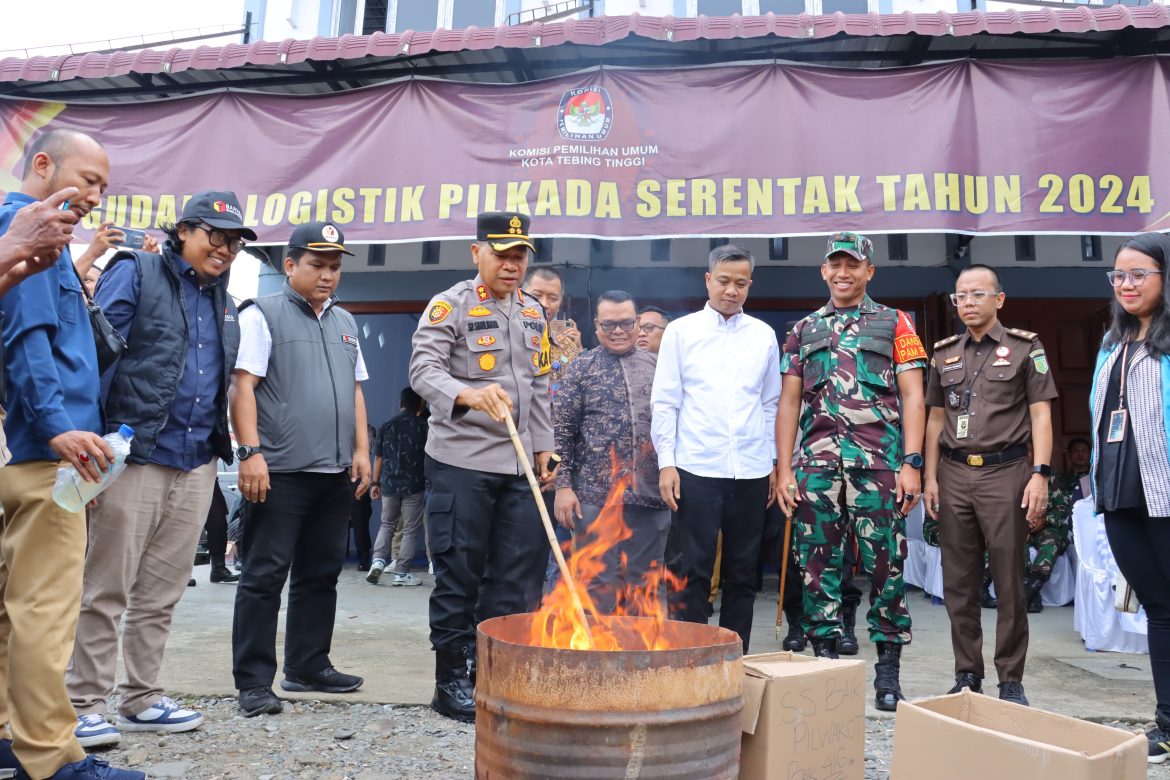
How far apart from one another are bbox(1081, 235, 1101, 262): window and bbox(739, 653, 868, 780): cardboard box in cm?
706

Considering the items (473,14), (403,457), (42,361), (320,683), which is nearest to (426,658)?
(320,683)

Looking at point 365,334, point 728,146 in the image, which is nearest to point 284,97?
point 365,334

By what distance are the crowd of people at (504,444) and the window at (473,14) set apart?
663 centimetres

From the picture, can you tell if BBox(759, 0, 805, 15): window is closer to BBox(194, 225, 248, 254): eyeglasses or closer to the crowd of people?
the crowd of people

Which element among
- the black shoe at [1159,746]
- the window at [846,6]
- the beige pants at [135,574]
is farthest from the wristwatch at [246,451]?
the window at [846,6]

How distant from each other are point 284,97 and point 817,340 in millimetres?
5031

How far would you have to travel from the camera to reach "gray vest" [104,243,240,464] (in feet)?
10.0

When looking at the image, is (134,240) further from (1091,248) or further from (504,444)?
(1091,248)

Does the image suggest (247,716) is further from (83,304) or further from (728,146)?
(728,146)

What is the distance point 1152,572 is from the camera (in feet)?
10.6

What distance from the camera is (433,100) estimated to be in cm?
666

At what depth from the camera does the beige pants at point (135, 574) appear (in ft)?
9.75

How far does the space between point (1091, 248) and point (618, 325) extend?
5.81 meters

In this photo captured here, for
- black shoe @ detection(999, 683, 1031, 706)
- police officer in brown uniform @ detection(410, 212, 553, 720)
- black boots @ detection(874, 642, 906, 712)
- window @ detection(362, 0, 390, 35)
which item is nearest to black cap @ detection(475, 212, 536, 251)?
Answer: police officer in brown uniform @ detection(410, 212, 553, 720)
